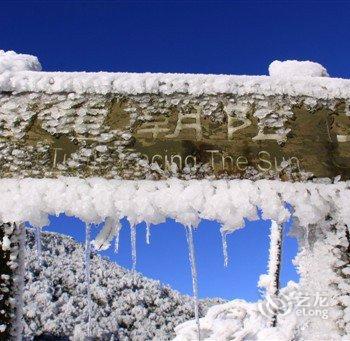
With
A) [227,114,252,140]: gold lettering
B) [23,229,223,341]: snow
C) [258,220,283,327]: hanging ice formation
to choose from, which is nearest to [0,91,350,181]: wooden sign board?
[227,114,252,140]: gold lettering

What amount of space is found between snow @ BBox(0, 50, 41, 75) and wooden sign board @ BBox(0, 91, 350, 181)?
271mm

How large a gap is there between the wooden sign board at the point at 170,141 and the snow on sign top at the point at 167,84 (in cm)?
7

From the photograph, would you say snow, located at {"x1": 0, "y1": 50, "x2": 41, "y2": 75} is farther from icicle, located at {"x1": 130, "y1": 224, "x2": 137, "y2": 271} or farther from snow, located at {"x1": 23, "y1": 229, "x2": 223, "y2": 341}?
snow, located at {"x1": 23, "y1": 229, "x2": 223, "y2": 341}

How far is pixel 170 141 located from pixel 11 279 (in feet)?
4.19

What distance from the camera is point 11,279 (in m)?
2.66

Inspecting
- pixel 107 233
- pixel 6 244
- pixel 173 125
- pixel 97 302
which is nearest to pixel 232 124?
pixel 173 125

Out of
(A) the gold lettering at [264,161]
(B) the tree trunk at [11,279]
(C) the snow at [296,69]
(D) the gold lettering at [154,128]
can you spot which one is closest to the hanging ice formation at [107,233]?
(B) the tree trunk at [11,279]

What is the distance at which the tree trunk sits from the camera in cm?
259

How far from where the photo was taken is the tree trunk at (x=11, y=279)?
2592 millimetres

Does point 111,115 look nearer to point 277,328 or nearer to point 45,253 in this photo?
Answer: point 277,328

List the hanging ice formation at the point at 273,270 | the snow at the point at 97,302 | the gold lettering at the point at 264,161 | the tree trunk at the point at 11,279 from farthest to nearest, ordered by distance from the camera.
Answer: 1. the snow at the point at 97,302
2. the hanging ice formation at the point at 273,270
3. the gold lettering at the point at 264,161
4. the tree trunk at the point at 11,279

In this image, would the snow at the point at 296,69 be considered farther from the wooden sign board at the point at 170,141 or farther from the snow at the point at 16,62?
the snow at the point at 16,62

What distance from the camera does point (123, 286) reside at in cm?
1058

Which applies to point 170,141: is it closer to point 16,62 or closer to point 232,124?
point 232,124
